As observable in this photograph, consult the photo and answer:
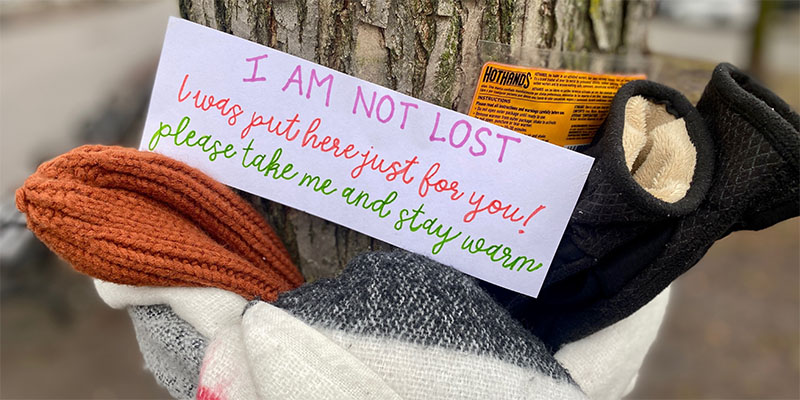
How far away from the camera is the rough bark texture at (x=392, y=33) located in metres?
0.66

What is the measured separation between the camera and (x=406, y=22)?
657mm

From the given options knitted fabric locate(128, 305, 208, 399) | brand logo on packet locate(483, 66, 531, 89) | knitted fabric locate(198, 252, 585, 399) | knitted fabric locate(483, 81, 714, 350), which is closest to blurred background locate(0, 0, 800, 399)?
knitted fabric locate(483, 81, 714, 350)

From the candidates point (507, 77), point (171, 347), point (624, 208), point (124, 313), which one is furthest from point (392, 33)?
point (124, 313)

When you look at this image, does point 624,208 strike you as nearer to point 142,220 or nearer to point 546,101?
point 546,101

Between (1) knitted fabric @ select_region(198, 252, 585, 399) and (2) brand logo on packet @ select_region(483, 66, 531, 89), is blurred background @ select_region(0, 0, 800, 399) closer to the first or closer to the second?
(2) brand logo on packet @ select_region(483, 66, 531, 89)

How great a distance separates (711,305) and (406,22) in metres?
3.12

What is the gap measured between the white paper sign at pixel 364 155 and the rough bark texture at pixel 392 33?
0.05 metres

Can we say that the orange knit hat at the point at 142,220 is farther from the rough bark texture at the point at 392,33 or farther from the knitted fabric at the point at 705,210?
the knitted fabric at the point at 705,210

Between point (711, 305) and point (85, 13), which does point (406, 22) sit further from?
point (85, 13)

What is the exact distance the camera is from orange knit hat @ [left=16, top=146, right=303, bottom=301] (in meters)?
0.60

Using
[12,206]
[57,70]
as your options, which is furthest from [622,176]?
[57,70]

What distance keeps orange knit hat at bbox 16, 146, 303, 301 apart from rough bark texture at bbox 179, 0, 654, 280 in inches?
3.1

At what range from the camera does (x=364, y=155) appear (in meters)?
0.66

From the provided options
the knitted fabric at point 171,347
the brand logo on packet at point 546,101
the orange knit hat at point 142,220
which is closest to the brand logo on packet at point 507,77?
the brand logo on packet at point 546,101
